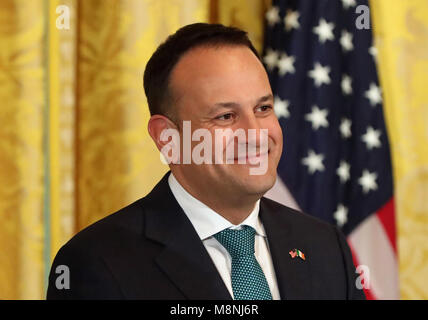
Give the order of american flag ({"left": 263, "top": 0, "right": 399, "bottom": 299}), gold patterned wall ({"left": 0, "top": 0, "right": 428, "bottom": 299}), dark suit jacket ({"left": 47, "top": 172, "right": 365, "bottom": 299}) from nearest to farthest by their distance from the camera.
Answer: dark suit jacket ({"left": 47, "top": 172, "right": 365, "bottom": 299}) < gold patterned wall ({"left": 0, "top": 0, "right": 428, "bottom": 299}) < american flag ({"left": 263, "top": 0, "right": 399, "bottom": 299})

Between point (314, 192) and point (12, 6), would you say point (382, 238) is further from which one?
point (12, 6)

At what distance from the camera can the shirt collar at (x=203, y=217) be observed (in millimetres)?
1393

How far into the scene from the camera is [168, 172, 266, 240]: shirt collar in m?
1.39

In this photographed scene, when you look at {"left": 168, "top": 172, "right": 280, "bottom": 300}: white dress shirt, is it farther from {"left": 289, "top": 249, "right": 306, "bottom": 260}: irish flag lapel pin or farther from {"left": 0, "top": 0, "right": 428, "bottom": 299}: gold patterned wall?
{"left": 0, "top": 0, "right": 428, "bottom": 299}: gold patterned wall

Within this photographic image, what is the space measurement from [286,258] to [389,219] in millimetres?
930

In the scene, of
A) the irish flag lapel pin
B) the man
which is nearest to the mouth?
the man

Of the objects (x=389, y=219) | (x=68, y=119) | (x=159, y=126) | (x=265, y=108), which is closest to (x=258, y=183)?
(x=265, y=108)

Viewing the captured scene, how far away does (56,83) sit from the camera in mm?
2004

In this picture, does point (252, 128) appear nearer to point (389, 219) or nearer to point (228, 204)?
point (228, 204)

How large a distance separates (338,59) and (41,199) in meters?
1.06

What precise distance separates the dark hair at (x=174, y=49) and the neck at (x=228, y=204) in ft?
0.61

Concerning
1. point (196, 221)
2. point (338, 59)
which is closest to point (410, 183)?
point (338, 59)

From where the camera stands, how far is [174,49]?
142cm

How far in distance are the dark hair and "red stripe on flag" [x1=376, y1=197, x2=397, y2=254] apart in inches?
39.5
